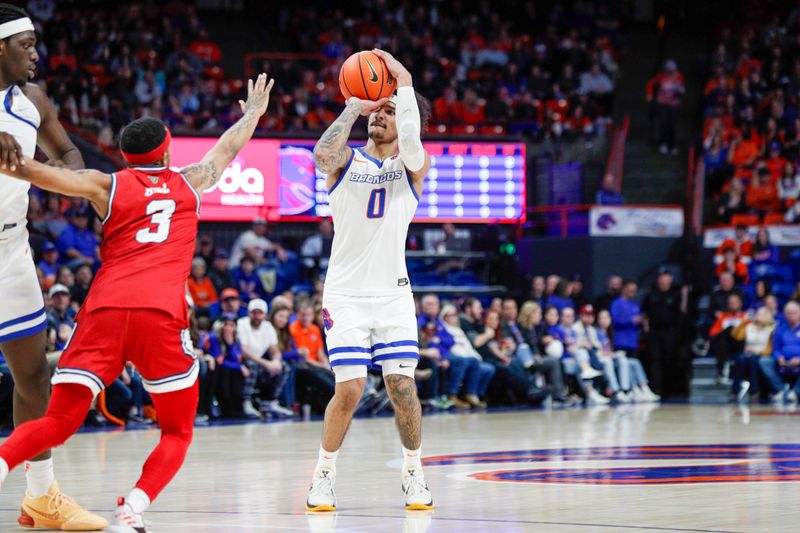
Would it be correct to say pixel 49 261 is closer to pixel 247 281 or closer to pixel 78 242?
pixel 78 242

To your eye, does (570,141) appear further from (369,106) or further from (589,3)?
(369,106)

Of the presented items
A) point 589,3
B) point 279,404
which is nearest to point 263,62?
point 589,3

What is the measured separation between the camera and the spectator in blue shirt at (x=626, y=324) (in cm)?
1817

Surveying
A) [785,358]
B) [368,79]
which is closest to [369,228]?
[368,79]

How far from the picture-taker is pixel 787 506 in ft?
21.6

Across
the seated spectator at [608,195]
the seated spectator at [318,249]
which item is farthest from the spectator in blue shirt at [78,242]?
the seated spectator at [608,195]

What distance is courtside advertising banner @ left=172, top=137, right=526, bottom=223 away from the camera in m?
19.6

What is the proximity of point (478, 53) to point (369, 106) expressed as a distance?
18.8 m

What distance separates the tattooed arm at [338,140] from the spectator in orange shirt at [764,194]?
50.7 feet

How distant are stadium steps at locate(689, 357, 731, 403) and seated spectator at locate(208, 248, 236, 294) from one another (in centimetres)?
646

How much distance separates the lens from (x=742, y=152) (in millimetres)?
22672

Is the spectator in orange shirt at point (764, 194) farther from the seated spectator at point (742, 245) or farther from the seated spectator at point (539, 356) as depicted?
the seated spectator at point (539, 356)

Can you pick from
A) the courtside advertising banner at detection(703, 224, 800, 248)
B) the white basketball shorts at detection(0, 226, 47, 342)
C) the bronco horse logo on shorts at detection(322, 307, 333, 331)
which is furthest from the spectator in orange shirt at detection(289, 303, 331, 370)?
the white basketball shorts at detection(0, 226, 47, 342)

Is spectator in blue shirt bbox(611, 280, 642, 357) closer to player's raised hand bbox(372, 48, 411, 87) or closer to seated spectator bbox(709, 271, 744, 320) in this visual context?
seated spectator bbox(709, 271, 744, 320)
